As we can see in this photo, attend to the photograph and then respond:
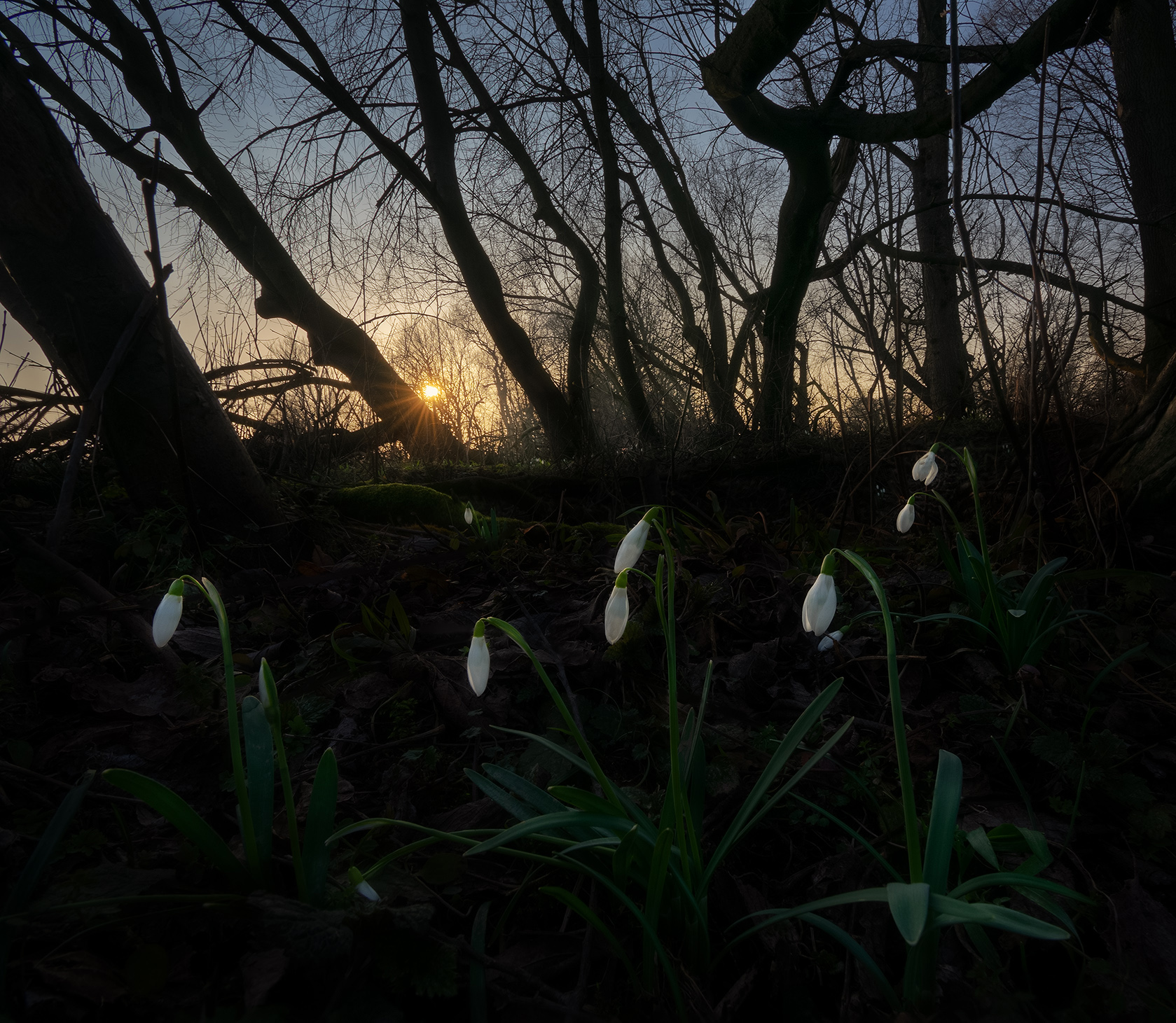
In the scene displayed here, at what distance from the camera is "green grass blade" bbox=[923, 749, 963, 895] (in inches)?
38.8

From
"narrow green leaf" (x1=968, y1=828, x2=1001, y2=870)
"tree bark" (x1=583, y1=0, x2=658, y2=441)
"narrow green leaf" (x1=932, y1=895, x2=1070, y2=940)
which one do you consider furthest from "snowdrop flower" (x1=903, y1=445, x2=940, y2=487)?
"tree bark" (x1=583, y1=0, x2=658, y2=441)

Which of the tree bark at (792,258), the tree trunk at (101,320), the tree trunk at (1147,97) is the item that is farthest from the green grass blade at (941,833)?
the tree trunk at (1147,97)

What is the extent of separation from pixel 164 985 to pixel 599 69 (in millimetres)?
7308

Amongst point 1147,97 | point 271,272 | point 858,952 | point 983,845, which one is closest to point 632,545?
point 858,952

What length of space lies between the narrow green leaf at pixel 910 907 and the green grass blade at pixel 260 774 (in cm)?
101

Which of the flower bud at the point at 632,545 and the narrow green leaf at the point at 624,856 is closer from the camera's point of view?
the narrow green leaf at the point at 624,856

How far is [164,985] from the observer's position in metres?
0.91

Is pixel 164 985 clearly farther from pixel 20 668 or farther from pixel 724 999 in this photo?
pixel 20 668

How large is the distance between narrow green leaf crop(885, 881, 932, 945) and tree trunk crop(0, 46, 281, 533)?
105 inches

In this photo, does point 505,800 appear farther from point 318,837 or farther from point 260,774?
point 260,774

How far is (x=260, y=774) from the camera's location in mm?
1118

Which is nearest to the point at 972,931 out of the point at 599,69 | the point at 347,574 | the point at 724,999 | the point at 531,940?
the point at 724,999

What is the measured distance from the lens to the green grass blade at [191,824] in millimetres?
984

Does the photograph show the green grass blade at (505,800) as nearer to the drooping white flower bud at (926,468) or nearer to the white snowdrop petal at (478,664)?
the white snowdrop petal at (478,664)
